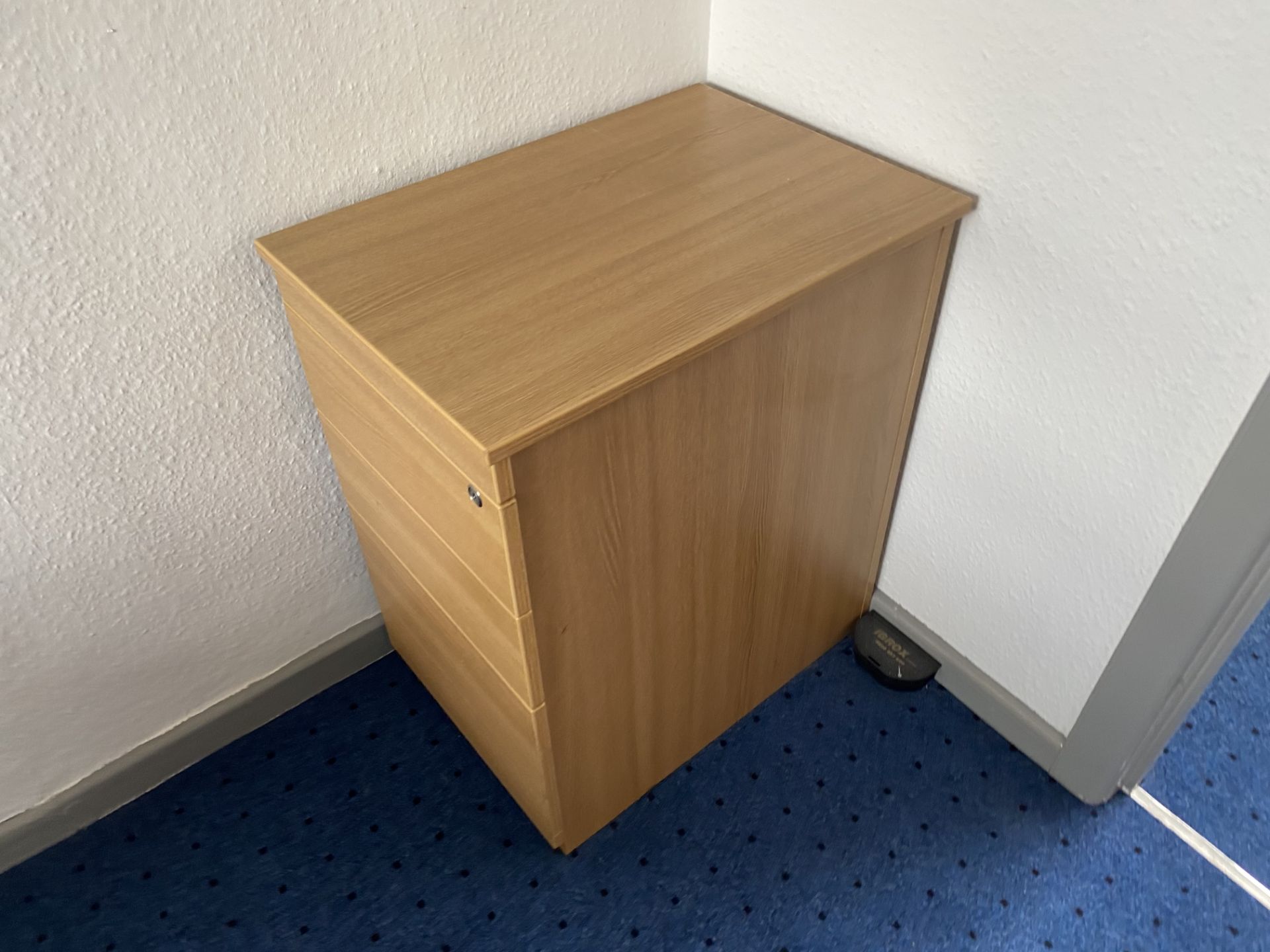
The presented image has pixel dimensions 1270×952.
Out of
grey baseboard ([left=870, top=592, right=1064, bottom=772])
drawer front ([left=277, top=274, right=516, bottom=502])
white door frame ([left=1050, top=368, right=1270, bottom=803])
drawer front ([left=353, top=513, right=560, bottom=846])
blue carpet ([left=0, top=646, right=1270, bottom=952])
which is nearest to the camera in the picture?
drawer front ([left=277, top=274, right=516, bottom=502])

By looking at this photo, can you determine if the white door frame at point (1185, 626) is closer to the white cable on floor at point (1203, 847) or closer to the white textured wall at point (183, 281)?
the white cable on floor at point (1203, 847)

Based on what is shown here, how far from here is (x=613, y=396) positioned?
724 millimetres

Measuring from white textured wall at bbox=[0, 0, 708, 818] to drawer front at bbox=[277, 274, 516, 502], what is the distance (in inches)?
4.3

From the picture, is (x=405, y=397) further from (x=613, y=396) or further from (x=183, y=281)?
(x=183, y=281)

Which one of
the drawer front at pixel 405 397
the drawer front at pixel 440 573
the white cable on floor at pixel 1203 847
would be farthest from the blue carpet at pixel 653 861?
the drawer front at pixel 405 397

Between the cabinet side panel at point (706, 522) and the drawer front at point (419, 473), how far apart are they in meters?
0.02

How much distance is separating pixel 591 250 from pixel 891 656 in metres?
0.78

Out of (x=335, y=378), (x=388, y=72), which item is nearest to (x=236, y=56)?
(x=388, y=72)

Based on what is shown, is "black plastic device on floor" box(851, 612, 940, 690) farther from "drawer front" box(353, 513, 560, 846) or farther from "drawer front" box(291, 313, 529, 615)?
"drawer front" box(291, 313, 529, 615)

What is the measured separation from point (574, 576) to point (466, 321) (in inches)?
9.6

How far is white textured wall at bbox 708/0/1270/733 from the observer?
777 millimetres

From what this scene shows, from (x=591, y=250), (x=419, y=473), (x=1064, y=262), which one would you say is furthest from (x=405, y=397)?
(x=1064, y=262)

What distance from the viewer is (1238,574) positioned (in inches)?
36.1

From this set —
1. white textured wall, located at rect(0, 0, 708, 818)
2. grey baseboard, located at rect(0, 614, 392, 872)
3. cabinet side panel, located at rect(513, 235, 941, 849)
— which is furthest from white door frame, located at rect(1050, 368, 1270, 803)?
grey baseboard, located at rect(0, 614, 392, 872)
